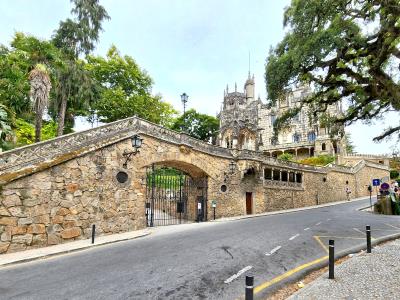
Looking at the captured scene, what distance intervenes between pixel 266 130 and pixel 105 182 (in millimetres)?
55189

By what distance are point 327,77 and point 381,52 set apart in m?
2.59

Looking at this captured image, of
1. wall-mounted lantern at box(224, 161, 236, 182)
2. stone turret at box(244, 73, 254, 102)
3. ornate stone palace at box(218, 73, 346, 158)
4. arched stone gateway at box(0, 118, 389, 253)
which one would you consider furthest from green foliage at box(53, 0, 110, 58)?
stone turret at box(244, 73, 254, 102)

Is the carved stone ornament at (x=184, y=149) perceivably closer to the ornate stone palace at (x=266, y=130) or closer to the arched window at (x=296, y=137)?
the ornate stone palace at (x=266, y=130)

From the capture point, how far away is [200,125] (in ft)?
182

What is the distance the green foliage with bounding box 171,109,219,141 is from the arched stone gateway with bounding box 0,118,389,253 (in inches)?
1238

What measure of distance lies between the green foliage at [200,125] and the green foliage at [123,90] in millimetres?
18560

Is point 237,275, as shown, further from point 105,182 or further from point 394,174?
point 394,174

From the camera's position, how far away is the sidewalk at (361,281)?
5.01m

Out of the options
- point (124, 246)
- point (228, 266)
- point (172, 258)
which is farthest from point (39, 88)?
point (228, 266)

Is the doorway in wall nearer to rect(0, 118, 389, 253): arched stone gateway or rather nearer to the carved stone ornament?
rect(0, 118, 389, 253): arched stone gateway

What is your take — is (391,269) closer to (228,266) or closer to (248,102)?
(228,266)

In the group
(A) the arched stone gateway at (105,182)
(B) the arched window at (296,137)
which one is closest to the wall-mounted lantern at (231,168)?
(A) the arched stone gateway at (105,182)

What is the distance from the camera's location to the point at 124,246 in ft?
33.4

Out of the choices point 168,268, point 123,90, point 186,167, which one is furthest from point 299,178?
point 168,268
